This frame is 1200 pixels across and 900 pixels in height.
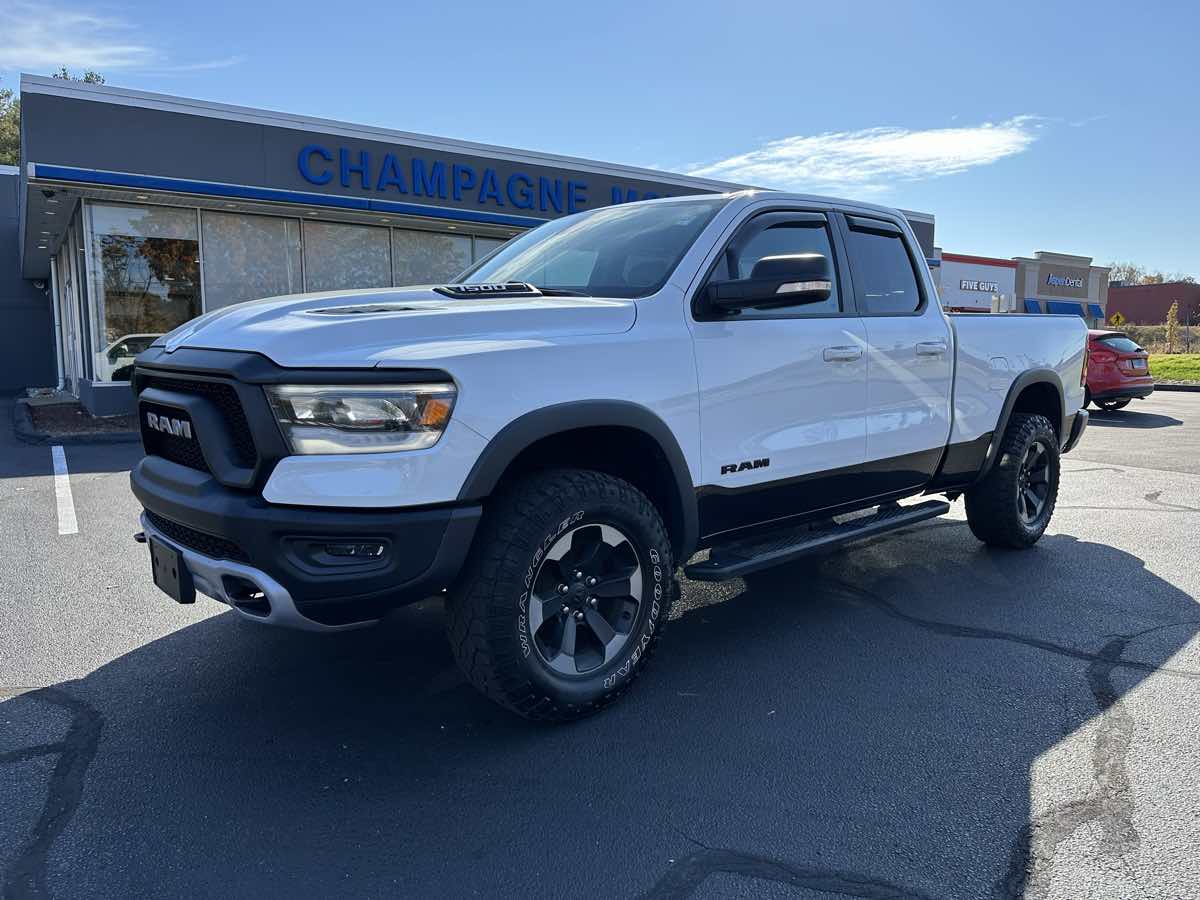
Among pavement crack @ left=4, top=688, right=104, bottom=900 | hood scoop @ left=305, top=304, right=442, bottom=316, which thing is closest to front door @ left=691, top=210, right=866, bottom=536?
hood scoop @ left=305, top=304, right=442, bottom=316

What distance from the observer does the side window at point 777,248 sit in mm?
3904

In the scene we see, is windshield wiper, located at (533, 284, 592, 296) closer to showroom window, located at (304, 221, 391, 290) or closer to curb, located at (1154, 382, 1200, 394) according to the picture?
showroom window, located at (304, 221, 391, 290)

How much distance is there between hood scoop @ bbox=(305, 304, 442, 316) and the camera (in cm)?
308

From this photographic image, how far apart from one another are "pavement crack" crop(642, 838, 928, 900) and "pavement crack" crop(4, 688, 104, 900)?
5.32ft

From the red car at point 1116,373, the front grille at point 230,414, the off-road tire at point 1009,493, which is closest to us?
the front grille at point 230,414

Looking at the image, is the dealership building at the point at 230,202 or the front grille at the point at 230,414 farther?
the dealership building at the point at 230,202

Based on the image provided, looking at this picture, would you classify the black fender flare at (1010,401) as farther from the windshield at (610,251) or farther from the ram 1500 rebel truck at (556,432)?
the windshield at (610,251)

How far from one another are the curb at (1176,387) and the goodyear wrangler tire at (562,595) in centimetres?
2272

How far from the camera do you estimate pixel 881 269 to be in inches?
190

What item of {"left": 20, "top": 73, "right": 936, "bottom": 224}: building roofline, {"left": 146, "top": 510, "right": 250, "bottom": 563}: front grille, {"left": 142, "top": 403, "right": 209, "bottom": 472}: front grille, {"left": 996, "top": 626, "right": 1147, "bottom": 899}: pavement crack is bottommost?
{"left": 996, "top": 626, "right": 1147, "bottom": 899}: pavement crack

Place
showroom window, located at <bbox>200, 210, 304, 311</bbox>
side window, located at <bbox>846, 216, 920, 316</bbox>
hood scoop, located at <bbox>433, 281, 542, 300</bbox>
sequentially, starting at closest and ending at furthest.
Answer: hood scoop, located at <bbox>433, 281, 542, 300</bbox> < side window, located at <bbox>846, 216, 920, 316</bbox> < showroom window, located at <bbox>200, 210, 304, 311</bbox>

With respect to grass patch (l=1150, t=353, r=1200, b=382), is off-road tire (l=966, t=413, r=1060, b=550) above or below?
above

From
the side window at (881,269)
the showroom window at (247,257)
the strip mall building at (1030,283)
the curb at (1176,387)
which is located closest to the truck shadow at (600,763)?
the side window at (881,269)

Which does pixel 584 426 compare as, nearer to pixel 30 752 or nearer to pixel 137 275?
pixel 30 752
